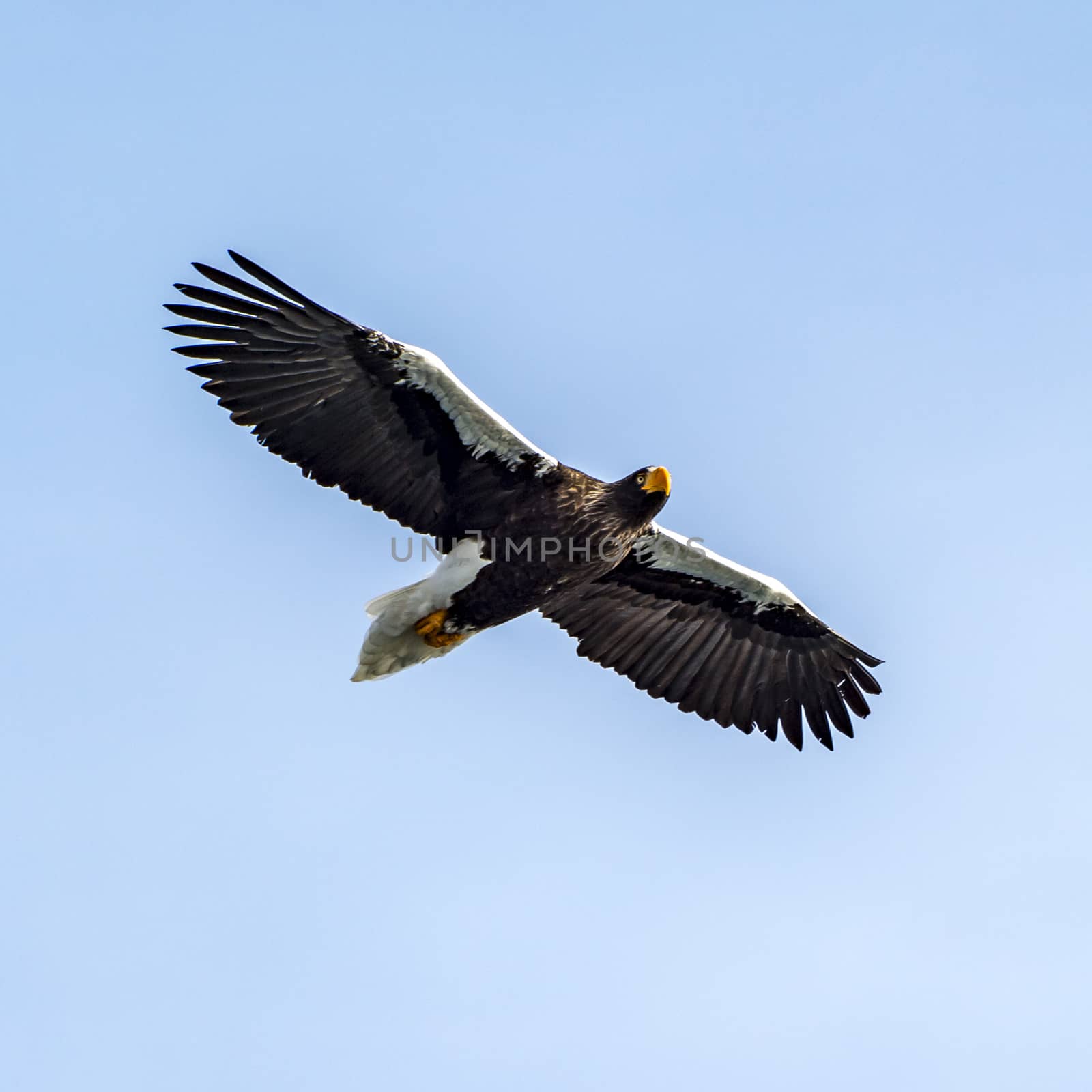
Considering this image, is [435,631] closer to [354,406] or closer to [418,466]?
[418,466]

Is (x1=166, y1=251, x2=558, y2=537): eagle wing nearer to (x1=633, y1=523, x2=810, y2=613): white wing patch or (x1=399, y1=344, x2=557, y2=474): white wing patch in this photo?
(x1=399, y1=344, x2=557, y2=474): white wing patch

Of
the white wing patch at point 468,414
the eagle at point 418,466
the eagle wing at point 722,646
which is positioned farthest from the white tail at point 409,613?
the eagle wing at point 722,646

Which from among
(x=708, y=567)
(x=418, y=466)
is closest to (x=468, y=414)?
(x=418, y=466)

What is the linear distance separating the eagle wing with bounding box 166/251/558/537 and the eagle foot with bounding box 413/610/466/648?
754mm

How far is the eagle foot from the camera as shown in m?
12.9

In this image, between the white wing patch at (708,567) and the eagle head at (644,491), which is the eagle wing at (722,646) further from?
the eagle head at (644,491)

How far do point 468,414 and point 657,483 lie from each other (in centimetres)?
158

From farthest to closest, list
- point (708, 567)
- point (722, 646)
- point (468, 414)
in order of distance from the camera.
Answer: point (722, 646) < point (708, 567) < point (468, 414)

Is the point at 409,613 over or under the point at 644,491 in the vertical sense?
under

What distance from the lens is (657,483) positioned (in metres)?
12.5

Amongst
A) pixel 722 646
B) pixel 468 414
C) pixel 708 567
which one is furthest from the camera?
pixel 722 646

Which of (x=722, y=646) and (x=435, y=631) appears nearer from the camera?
(x=435, y=631)

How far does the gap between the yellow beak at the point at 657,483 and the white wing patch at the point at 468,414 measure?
2.49ft

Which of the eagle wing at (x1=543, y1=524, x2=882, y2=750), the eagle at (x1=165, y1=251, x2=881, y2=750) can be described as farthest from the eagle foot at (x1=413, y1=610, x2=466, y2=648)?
the eagle wing at (x1=543, y1=524, x2=882, y2=750)
